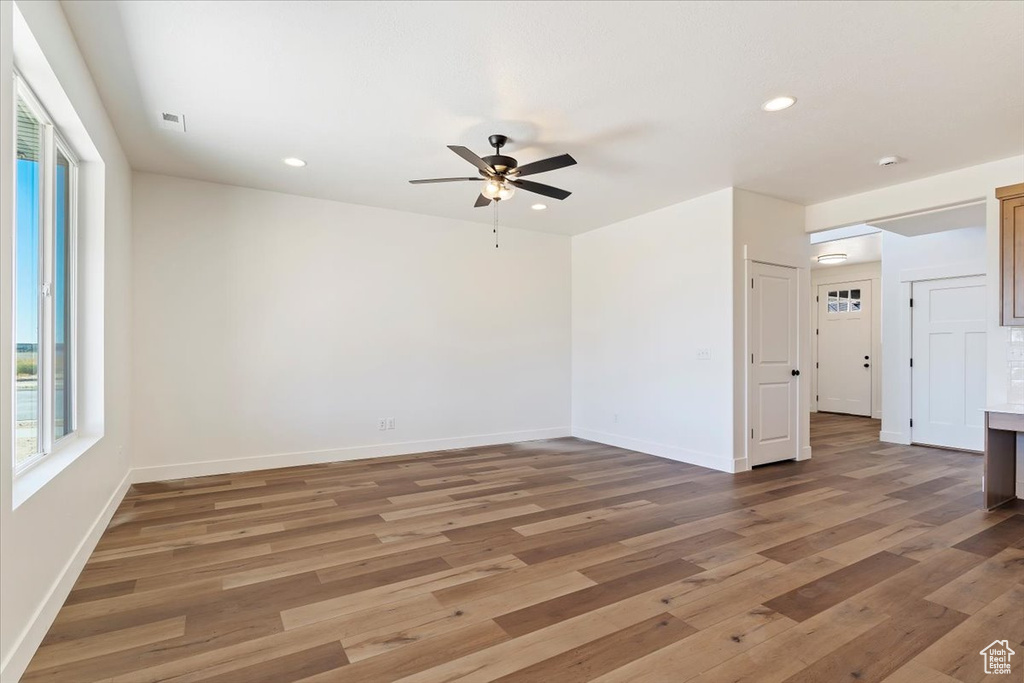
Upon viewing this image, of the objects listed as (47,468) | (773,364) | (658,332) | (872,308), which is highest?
(872,308)

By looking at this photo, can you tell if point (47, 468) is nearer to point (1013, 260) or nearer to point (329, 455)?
point (329, 455)

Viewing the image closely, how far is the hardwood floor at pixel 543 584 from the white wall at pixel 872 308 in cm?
508

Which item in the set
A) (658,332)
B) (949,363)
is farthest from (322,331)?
(949,363)

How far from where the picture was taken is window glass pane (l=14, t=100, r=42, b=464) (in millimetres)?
2420

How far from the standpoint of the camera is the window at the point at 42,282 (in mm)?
2451

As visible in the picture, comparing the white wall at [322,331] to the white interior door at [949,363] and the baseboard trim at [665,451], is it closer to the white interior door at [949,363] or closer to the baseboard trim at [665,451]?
the baseboard trim at [665,451]

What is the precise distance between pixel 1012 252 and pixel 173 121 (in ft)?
20.5

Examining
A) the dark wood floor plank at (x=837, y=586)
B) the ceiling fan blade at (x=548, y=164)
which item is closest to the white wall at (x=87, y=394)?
the ceiling fan blade at (x=548, y=164)

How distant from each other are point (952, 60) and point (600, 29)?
1973 millimetres

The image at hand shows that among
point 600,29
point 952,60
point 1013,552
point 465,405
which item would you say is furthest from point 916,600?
point 465,405

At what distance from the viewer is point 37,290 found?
2.64 metres

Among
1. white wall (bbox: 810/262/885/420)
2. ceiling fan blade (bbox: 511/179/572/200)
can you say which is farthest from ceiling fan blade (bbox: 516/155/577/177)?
white wall (bbox: 810/262/885/420)

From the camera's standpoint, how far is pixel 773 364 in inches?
209

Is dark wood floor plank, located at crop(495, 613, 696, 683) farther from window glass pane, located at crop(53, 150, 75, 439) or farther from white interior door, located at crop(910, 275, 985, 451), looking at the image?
white interior door, located at crop(910, 275, 985, 451)
